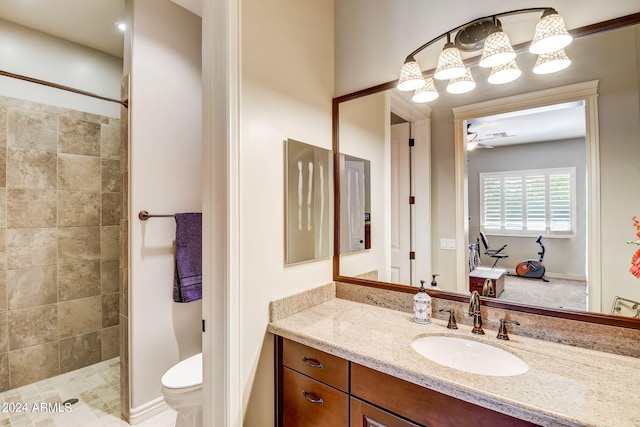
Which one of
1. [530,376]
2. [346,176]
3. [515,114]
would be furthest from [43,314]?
[515,114]

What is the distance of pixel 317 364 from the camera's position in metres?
1.20

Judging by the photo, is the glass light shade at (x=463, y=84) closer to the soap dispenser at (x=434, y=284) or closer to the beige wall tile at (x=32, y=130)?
the soap dispenser at (x=434, y=284)

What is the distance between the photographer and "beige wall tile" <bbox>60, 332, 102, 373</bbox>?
2.41m

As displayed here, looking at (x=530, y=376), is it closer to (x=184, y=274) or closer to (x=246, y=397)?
(x=246, y=397)

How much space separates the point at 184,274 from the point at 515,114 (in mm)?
2154

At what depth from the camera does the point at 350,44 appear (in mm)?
1739

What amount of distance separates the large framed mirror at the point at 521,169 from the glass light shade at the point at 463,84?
0.12ft

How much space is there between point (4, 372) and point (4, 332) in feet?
0.95

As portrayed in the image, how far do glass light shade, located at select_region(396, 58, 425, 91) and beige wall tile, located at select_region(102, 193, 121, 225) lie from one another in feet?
8.62

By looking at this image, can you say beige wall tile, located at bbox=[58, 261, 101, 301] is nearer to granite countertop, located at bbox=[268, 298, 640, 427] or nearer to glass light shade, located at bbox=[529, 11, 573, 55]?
granite countertop, located at bbox=[268, 298, 640, 427]

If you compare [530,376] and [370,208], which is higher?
[370,208]

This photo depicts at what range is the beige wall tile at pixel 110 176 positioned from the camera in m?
2.61

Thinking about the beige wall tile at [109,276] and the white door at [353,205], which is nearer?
Answer: the white door at [353,205]

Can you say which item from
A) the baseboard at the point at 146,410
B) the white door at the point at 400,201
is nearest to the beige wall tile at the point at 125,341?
the baseboard at the point at 146,410
